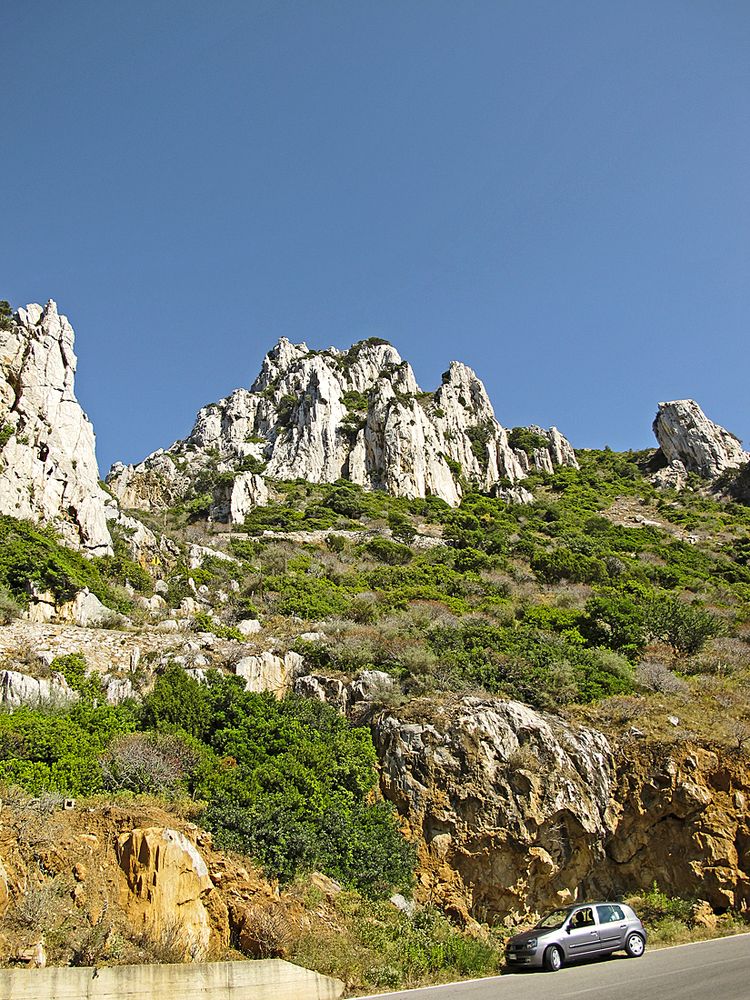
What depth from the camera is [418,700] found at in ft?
57.7

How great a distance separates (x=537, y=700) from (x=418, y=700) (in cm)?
370

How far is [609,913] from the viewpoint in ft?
40.3

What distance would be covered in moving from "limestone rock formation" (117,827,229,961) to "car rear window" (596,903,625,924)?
23.1 feet

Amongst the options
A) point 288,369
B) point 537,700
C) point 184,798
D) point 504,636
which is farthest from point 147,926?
point 288,369

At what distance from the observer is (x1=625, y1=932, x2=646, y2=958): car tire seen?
11953 millimetres

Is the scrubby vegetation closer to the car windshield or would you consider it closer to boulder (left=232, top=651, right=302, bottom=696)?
boulder (left=232, top=651, right=302, bottom=696)

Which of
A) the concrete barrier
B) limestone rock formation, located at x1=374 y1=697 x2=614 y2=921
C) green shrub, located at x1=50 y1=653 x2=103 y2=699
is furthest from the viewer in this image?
green shrub, located at x1=50 y1=653 x2=103 y2=699

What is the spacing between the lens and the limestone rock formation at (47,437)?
31500 millimetres

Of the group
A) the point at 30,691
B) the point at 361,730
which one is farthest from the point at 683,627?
the point at 30,691

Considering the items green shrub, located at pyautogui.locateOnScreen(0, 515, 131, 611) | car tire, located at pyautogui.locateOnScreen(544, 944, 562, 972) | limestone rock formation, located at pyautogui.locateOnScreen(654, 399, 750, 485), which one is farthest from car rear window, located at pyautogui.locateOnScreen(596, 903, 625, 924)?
limestone rock formation, located at pyautogui.locateOnScreen(654, 399, 750, 485)

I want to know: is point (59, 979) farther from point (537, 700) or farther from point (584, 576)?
point (584, 576)

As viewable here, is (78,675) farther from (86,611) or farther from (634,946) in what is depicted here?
(634,946)

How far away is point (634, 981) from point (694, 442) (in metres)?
75.7

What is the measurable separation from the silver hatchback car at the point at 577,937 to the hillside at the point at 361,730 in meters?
0.84
